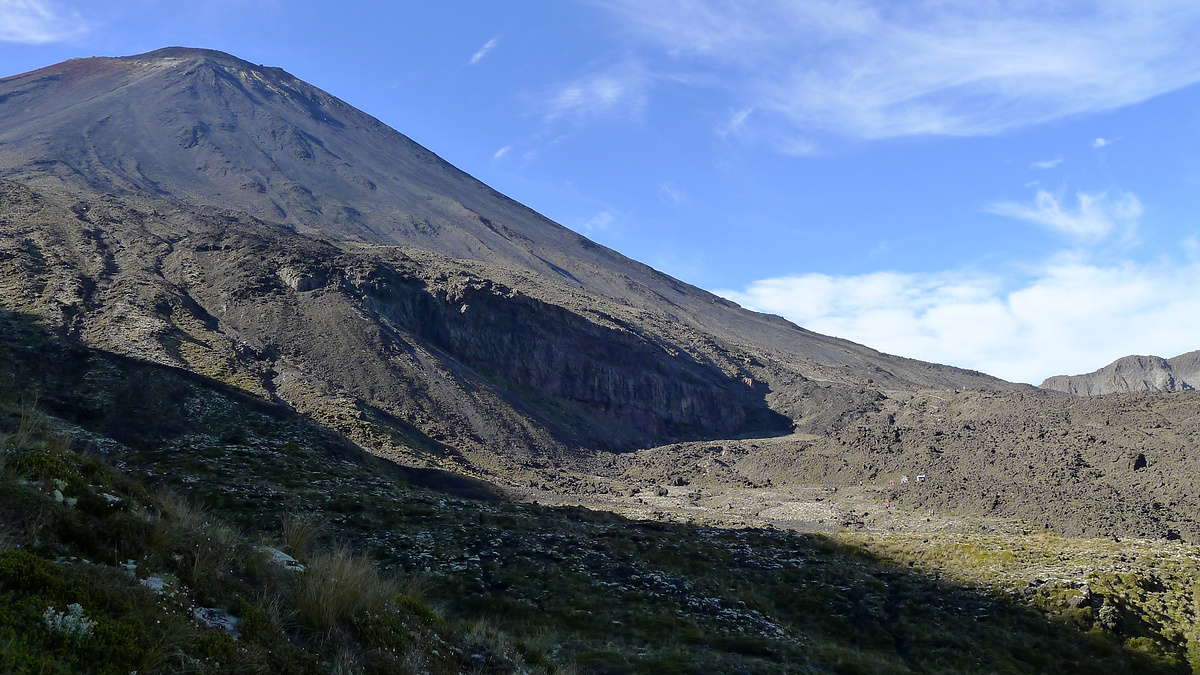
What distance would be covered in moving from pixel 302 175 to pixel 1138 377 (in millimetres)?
147174

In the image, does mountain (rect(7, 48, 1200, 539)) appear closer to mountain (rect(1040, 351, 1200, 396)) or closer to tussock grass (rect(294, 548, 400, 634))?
tussock grass (rect(294, 548, 400, 634))

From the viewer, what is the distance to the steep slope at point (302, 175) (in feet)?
283

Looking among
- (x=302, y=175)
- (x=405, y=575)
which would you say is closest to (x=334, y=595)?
(x=405, y=575)

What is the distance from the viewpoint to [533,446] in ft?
159

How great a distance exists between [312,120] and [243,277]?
273 ft

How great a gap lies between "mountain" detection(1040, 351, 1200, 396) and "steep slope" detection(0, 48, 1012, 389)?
124 ft

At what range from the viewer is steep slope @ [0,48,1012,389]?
86.3m

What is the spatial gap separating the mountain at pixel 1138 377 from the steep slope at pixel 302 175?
3783 centimetres

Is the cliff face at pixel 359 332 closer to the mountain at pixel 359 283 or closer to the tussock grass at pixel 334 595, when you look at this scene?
the mountain at pixel 359 283

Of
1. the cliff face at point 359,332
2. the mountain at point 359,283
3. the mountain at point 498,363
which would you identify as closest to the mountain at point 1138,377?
the mountain at point 359,283

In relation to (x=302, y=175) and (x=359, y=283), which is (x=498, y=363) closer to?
(x=359, y=283)

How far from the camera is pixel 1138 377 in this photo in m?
129

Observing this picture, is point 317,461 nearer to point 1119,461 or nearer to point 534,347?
point 534,347

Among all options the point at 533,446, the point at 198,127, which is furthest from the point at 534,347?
the point at 198,127
